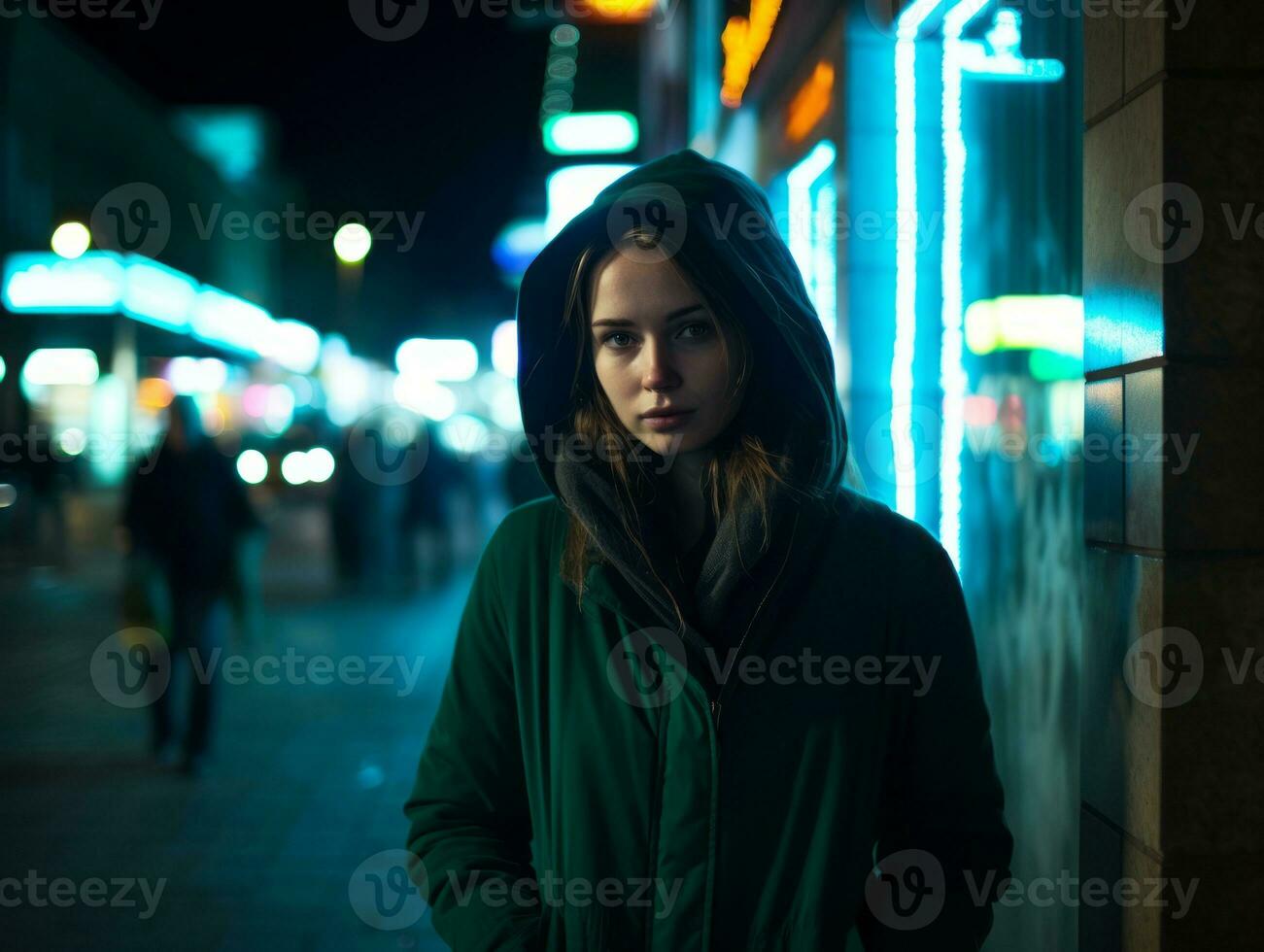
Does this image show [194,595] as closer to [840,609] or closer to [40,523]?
[840,609]

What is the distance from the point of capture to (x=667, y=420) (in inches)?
73.4

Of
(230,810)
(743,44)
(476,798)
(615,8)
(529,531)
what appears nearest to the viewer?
(476,798)

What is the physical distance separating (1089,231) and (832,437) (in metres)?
0.86

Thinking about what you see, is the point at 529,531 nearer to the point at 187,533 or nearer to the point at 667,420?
the point at 667,420

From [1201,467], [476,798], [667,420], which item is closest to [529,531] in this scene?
[667,420]

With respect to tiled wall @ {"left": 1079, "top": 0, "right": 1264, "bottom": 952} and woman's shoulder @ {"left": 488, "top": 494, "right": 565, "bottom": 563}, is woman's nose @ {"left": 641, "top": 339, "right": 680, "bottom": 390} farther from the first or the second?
tiled wall @ {"left": 1079, "top": 0, "right": 1264, "bottom": 952}

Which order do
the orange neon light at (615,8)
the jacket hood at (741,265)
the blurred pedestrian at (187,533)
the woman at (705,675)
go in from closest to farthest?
1. the woman at (705,675)
2. the jacket hood at (741,265)
3. the blurred pedestrian at (187,533)
4. the orange neon light at (615,8)

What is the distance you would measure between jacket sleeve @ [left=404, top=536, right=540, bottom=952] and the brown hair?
8.0 inches

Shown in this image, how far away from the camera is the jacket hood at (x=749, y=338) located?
1874mm

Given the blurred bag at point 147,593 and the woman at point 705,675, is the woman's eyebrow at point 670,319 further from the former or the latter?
the blurred bag at point 147,593

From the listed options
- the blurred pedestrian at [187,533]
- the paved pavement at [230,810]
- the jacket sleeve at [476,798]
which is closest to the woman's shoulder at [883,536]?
the jacket sleeve at [476,798]

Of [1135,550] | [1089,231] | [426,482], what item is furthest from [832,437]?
[426,482]

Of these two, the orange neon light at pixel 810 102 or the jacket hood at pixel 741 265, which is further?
the orange neon light at pixel 810 102

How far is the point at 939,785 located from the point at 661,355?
2.68 feet
